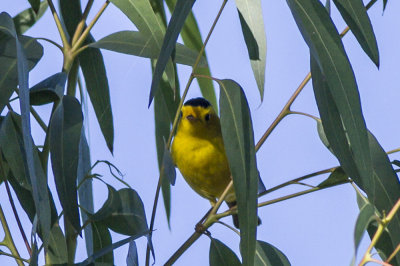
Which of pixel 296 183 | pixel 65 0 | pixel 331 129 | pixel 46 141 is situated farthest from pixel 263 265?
pixel 65 0

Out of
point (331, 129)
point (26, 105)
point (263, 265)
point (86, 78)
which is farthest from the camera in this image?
point (86, 78)

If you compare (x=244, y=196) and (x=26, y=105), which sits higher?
(x=26, y=105)

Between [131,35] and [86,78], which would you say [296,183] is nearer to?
[131,35]

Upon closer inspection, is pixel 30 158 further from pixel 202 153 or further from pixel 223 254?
pixel 202 153

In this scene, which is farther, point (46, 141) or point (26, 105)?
point (46, 141)

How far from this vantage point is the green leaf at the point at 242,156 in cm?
146

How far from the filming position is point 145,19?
5.80ft

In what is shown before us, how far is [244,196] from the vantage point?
Answer: 1492 mm

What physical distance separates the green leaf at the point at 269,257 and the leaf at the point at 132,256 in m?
0.32

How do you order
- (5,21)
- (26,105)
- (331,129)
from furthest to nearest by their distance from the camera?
1. (5,21)
2. (331,129)
3. (26,105)

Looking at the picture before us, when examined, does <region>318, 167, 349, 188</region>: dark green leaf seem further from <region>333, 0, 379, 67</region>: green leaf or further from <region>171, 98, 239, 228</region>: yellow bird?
<region>171, 98, 239, 228</region>: yellow bird

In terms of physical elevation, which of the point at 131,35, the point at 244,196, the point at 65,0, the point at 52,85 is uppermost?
the point at 65,0

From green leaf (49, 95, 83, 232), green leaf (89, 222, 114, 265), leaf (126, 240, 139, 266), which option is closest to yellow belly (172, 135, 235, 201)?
green leaf (89, 222, 114, 265)

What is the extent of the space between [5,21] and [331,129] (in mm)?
727
